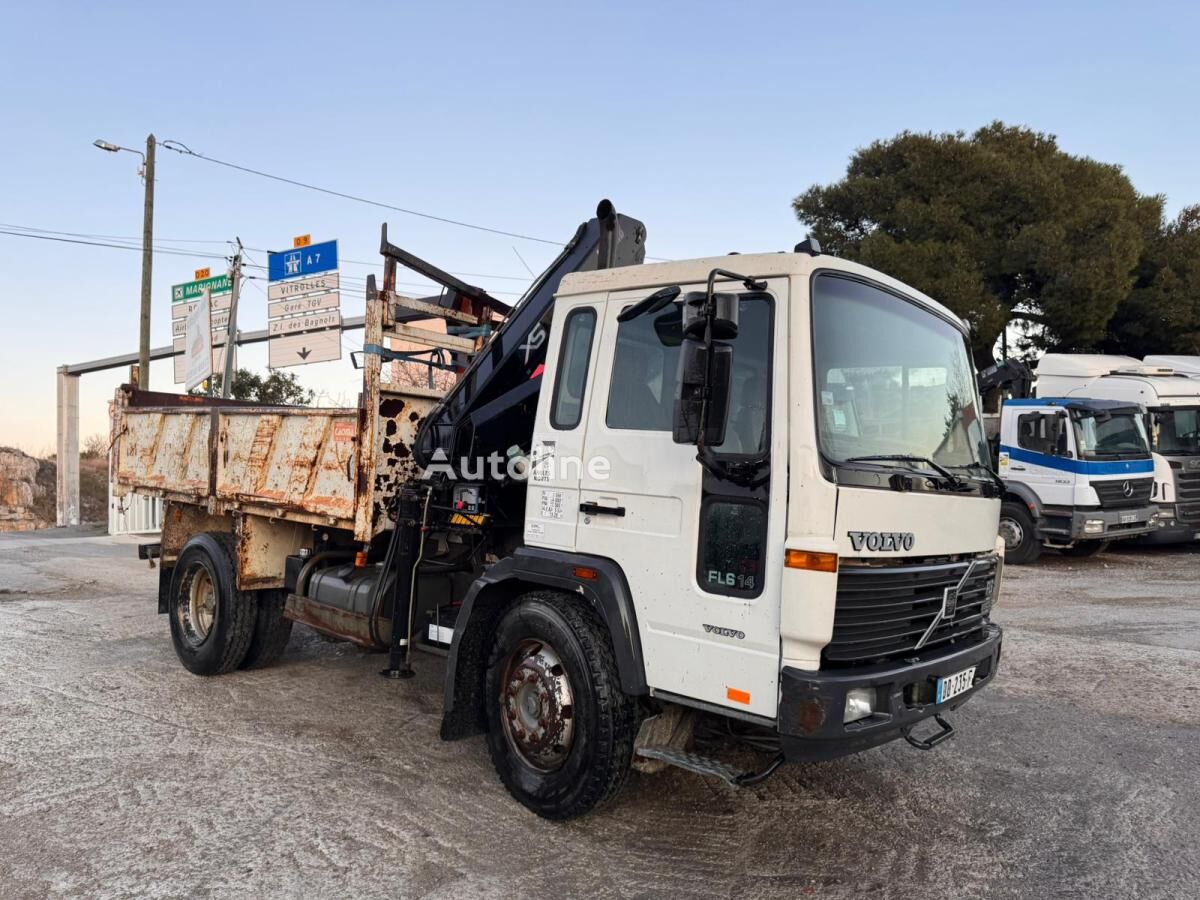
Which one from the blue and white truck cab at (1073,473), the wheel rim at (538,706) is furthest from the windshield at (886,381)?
the blue and white truck cab at (1073,473)

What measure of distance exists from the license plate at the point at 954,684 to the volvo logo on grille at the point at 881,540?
0.61 meters

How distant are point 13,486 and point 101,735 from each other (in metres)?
25.4

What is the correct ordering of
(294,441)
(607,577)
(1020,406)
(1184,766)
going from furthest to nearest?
(1020,406) → (294,441) → (1184,766) → (607,577)

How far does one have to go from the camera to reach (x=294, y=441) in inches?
224

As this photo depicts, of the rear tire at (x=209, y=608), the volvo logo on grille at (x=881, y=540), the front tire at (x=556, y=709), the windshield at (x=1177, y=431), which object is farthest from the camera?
the windshield at (x=1177, y=431)

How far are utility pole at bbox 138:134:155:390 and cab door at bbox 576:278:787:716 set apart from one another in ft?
60.6

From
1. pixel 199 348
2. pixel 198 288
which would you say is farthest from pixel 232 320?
pixel 198 288

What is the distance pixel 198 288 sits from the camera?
2033cm

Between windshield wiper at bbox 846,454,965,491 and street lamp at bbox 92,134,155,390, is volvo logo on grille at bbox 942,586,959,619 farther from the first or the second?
street lamp at bbox 92,134,155,390

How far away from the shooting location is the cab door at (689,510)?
328cm

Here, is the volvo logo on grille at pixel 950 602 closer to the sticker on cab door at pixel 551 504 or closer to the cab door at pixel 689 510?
the cab door at pixel 689 510

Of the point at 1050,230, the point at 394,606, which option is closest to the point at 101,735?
the point at 394,606

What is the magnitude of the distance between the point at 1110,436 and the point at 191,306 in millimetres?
19239

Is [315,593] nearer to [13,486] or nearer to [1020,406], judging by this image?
[1020,406]
